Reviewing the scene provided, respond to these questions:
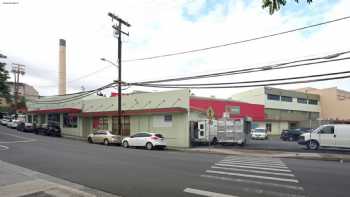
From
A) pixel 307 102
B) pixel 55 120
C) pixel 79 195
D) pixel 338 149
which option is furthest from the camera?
pixel 307 102

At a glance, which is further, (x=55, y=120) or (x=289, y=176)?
(x=55, y=120)

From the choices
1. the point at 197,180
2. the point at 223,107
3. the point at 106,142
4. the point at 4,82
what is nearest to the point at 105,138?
the point at 106,142

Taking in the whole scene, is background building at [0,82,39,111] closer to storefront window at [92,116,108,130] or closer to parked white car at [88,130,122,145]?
parked white car at [88,130,122,145]

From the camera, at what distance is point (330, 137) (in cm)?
2075

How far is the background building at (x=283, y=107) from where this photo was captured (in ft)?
188

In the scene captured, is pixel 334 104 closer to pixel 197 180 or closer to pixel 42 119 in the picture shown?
pixel 42 119

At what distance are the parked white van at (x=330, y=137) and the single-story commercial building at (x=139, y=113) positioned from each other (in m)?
10.0

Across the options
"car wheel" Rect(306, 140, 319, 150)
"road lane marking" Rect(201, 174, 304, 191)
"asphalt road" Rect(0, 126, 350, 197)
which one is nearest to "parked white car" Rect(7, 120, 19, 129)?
"asphalt road" Rect(0, 126, 350, 197)

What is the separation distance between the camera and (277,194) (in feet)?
24.9

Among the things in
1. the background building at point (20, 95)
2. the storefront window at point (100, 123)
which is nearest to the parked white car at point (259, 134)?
the storefront window at point (100, 123)

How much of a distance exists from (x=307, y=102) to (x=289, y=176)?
211 feet

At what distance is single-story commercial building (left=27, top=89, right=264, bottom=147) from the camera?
26.6m

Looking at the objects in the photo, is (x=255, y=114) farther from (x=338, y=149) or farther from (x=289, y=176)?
(x=289, y=176)

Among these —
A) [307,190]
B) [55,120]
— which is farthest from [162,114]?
[55,120]
